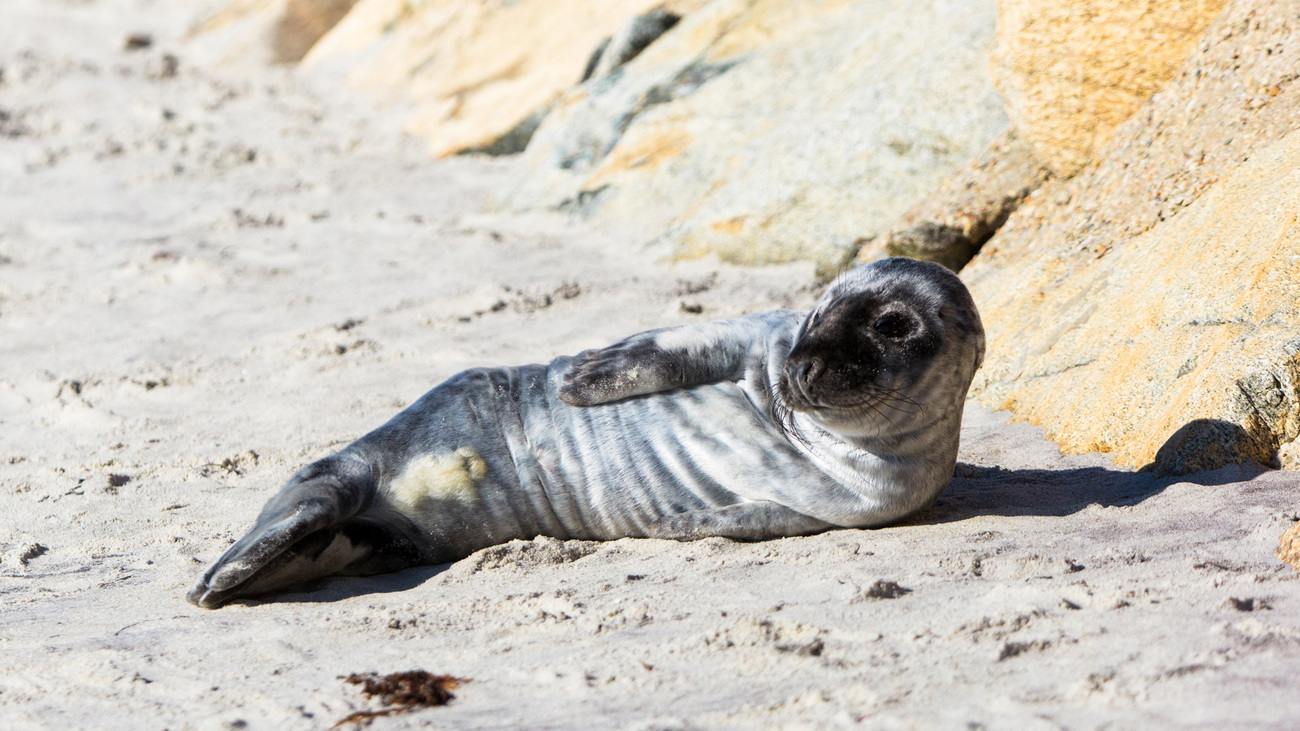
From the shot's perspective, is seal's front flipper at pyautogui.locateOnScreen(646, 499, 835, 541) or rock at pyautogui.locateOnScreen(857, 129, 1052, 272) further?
rock at pyautogui.locateOnScreen(857, 129, 1052, 272)

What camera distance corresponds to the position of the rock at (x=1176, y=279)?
3.34 m

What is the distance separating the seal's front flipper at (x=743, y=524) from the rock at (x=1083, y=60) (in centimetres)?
286

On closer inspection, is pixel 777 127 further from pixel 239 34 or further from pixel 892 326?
pixel 239 34

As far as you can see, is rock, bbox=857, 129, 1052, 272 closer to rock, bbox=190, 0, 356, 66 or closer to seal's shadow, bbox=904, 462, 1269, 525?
seal's shadow, bbox=904, 462, 1269, 525

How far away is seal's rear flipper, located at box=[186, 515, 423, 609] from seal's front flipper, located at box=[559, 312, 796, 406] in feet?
2.00

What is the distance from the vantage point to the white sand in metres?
2.13

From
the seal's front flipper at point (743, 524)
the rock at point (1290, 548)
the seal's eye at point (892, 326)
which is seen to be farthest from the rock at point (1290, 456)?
the seal's front flipper at point (743, 524)

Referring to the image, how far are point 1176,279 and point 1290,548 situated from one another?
139cm

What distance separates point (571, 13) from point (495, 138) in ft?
5.45

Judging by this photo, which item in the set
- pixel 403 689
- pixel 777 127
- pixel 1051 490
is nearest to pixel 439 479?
pixel 403 689

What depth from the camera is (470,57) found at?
36.3ft

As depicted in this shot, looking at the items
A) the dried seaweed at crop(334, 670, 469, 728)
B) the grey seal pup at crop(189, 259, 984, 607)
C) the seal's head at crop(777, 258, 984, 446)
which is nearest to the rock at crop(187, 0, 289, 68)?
the grey seal pup at crop(189, 259, 984, 607)

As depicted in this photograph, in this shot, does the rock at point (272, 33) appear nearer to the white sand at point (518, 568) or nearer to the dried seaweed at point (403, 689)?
the white sand at point (518, 568)

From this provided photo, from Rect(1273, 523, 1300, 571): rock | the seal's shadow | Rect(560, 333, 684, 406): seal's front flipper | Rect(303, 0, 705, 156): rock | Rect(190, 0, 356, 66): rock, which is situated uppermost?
Rect(190, 0, 356, 66): rock
